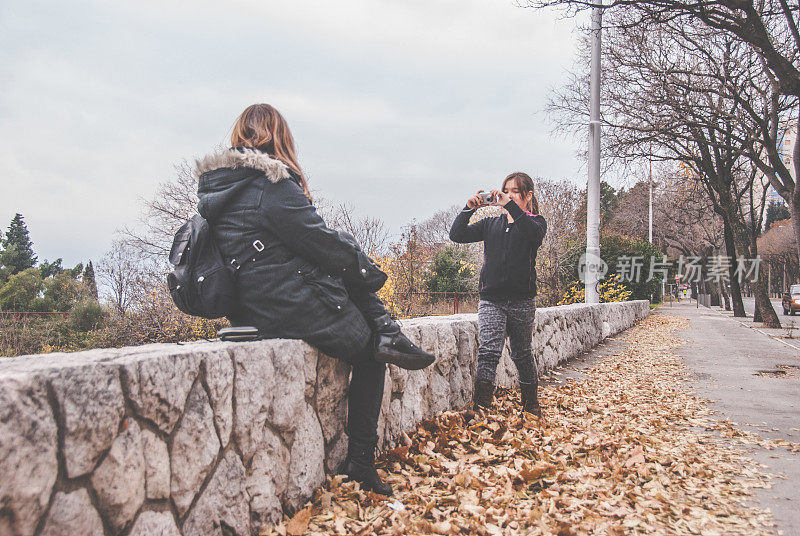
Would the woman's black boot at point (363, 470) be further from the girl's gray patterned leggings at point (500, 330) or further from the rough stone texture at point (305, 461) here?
the girl's gray patterned leggings at point (500, 330)

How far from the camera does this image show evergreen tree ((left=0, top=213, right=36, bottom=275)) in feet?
104

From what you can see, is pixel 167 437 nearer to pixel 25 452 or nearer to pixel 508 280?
pixel 25 452

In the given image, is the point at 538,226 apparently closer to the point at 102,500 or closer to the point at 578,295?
the point at 102,500

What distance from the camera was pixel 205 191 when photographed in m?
2.75

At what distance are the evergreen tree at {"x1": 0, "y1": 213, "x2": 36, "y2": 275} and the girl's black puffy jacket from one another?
114 ft

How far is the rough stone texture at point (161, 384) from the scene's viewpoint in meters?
1.89

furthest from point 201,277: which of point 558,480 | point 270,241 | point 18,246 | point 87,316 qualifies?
point 18,246

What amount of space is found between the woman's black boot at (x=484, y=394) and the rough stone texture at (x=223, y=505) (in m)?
2.55

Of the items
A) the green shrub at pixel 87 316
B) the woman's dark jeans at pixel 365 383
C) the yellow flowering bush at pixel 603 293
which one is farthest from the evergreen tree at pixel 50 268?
the woman's dark jeans at pixel 365 383

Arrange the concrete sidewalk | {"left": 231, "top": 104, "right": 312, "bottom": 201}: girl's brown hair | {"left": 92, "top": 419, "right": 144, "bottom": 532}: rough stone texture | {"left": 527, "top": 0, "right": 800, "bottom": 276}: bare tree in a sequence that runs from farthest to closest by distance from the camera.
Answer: {"left": 527, "top": 0, "right": 800, "bottom": 276}: bare tree → the concrete sidewalk → {"left": 231, "top": 104, "right": 312, "bottom": 201}: girl's brown hair → {"left": 92, "top": 419, "right": 144, "bottom": 532}: rough stone texture

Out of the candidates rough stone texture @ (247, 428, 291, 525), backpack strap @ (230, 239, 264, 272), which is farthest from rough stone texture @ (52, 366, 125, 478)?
backpack strap @ (230, 239, 264, 272)

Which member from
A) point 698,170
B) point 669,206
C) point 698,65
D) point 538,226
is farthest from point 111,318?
point 669,206

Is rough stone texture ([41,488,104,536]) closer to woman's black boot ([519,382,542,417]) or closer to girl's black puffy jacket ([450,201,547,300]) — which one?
girl's black puffy jacket ([450,201,547,300])

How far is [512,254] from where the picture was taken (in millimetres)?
4500
